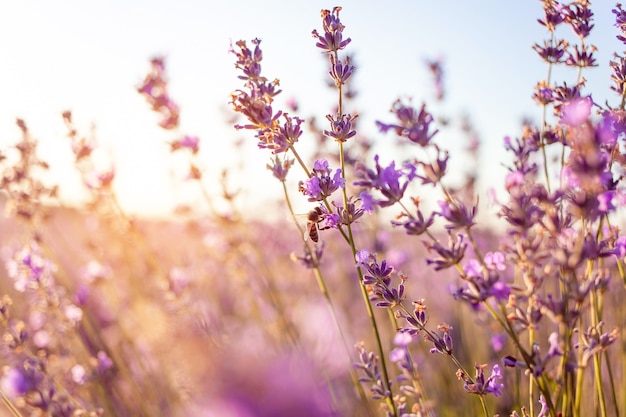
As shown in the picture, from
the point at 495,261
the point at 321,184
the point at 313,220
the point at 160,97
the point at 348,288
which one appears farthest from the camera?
the point at 348,288

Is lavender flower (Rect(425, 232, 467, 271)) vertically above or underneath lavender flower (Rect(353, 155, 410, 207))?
underneath

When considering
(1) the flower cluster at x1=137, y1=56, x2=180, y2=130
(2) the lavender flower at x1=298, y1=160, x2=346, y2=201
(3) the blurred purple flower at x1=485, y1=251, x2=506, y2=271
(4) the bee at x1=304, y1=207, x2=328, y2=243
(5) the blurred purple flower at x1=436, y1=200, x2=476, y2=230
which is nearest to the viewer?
(5) the blurred purple flower at x1=436, y1=200, x2=476, y2=230

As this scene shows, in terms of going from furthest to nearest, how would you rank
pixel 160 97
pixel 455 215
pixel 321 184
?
pixel 160 97 → pixel 321 184 → pixel 455 215

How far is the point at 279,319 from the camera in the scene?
395 centimetres

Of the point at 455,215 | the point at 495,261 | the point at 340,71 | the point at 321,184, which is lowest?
the point at 495,261

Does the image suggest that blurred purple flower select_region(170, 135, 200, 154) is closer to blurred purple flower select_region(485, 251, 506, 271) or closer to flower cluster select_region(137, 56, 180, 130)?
flower cluster select_region(137, 56, 180, 130)

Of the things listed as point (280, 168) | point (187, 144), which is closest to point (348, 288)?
point (187, 144)

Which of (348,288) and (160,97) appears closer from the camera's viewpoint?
(160,97)

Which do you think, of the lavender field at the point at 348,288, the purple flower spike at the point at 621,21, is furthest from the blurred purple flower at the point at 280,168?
the purple flower spike at the point at 621,21

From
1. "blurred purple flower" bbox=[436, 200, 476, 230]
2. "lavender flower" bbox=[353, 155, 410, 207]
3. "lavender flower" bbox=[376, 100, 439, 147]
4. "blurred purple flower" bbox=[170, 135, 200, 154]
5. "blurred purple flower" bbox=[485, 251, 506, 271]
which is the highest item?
"blurred purple flower" bbox=[170, 135, 200, 154]

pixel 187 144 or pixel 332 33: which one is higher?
pixel 187 144

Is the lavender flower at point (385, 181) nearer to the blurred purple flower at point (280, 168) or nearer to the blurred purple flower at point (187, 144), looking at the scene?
the blurred purple flower at point (280, 168)

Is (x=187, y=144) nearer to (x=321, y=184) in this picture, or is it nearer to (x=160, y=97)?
(x=160, y=97)

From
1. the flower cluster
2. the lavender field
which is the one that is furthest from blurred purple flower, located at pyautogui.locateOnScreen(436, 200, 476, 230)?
the flower cluster
